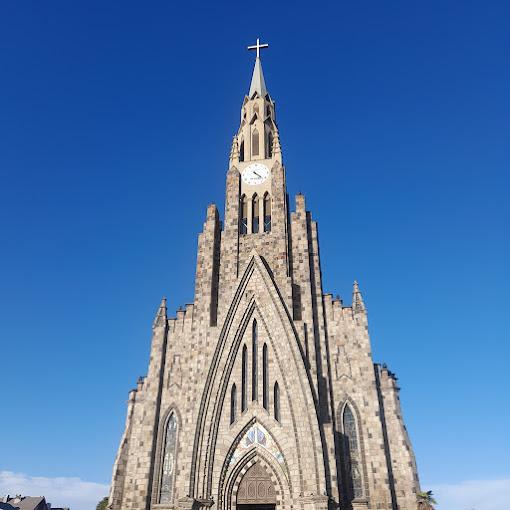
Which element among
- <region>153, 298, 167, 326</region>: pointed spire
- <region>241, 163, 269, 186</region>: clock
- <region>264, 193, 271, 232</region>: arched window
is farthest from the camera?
<region>241, 163, 269, 186</region>: clock

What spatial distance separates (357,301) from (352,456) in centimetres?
1030

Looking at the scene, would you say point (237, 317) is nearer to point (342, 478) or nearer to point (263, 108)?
point (342, 478)

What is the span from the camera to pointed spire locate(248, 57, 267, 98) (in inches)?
1891

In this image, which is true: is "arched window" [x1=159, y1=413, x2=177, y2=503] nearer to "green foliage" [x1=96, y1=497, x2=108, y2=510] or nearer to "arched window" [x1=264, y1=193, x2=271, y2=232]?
"arched window" [x1=264, y1=193, x2=271, y2=232]

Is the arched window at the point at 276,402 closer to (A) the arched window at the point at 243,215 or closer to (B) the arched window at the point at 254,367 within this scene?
(B) the arched window at the point at 254,367

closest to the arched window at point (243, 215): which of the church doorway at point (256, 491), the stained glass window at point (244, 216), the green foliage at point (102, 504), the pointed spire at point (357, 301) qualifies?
the stained glass window at point (244, 216)

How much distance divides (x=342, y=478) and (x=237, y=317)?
39.4 feet

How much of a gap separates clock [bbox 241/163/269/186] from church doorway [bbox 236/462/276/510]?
73.0ft

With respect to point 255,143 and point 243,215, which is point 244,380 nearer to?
point 243,215

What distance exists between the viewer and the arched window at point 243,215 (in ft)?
124

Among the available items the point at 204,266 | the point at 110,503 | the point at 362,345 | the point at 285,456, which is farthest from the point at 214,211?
the point at 110,503

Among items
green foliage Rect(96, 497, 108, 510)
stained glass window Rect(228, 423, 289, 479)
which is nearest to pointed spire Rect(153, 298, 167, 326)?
stained glass window Rect(228, 423, 289, 479)

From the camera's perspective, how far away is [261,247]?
116 feet

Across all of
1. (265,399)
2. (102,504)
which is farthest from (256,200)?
(102,504)
